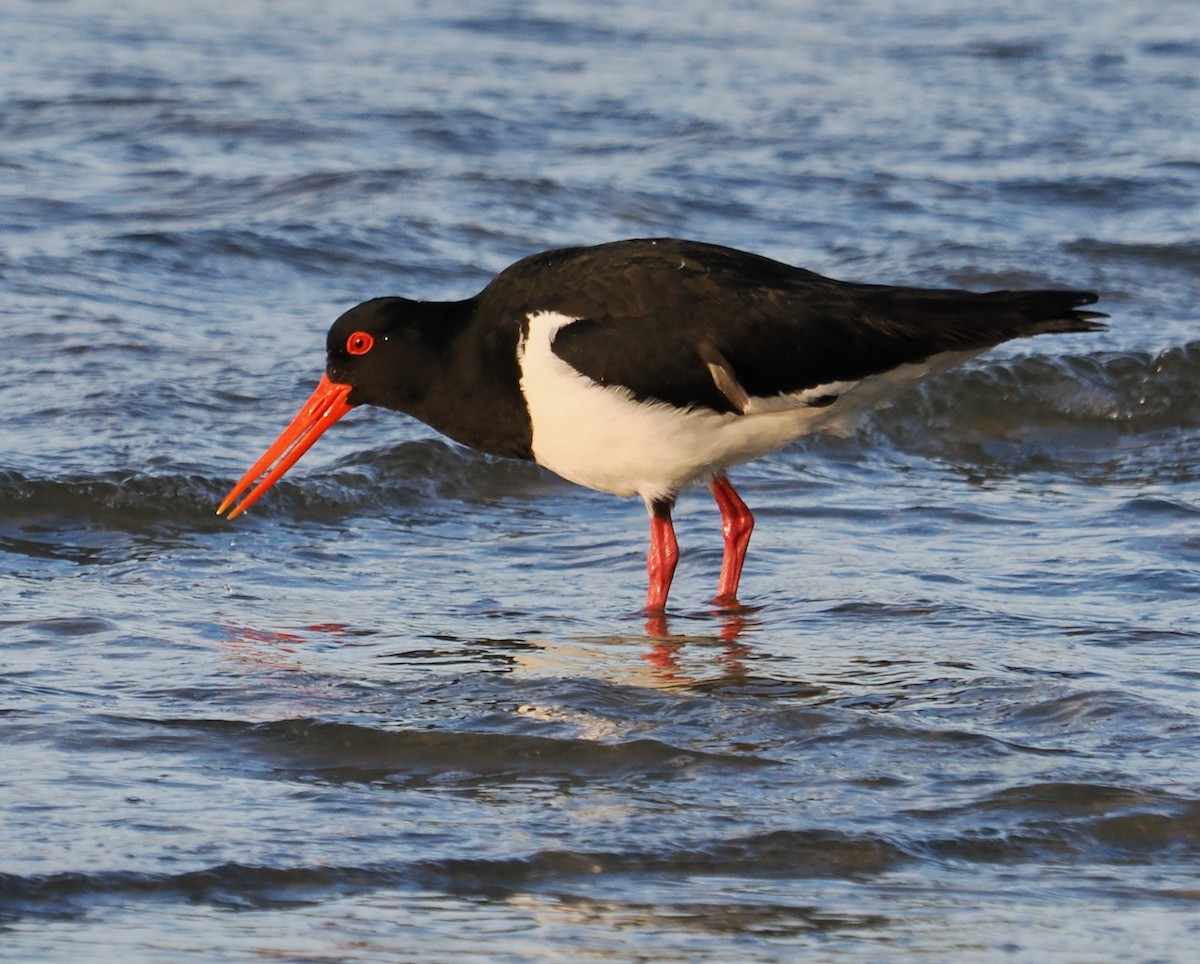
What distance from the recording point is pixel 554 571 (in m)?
6.61

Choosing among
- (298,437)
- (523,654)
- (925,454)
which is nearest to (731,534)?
(523,654)

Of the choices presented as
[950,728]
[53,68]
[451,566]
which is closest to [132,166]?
[53,68]

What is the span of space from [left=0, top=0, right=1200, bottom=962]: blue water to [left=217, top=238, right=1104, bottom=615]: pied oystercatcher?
1.71 ft

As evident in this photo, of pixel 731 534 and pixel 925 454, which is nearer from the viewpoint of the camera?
pixel 731 534

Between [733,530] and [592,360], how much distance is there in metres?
0.96

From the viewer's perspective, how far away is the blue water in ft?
12.9

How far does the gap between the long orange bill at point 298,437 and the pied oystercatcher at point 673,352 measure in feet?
1.35

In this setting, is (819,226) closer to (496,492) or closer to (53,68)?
(496,492)

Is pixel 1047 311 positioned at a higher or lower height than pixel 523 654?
higher

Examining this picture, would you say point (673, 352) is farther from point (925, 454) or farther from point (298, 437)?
point (925, 454)

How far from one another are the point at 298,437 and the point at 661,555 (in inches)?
53.0

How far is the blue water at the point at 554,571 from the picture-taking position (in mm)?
3938

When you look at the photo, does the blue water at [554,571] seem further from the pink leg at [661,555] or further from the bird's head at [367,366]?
the bird's head at [367,366]

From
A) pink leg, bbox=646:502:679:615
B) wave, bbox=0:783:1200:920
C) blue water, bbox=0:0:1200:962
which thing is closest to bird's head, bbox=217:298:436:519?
blue water, bbox=0:0:1200:962
